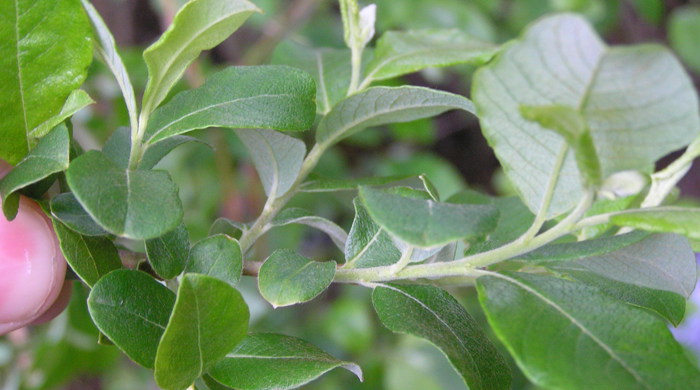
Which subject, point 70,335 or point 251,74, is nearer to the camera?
point 251,74

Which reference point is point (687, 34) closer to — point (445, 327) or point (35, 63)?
point (445, 327)

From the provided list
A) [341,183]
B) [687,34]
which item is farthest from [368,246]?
[687,34]

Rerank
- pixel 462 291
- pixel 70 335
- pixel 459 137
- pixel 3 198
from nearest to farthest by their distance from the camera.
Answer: pixel 3 198 → pixel 70 335 → pixel 462 291 → pixel 459 137

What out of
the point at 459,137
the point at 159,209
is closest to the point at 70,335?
the point at 159,209

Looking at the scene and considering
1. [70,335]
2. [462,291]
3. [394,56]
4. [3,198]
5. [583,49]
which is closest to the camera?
[583,49]

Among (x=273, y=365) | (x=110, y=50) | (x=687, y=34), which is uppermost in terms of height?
(x=110, y=50)

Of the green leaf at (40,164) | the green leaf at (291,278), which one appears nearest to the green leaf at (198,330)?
the green leaf at (291,278)

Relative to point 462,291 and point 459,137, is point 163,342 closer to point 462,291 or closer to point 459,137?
point 462,291
